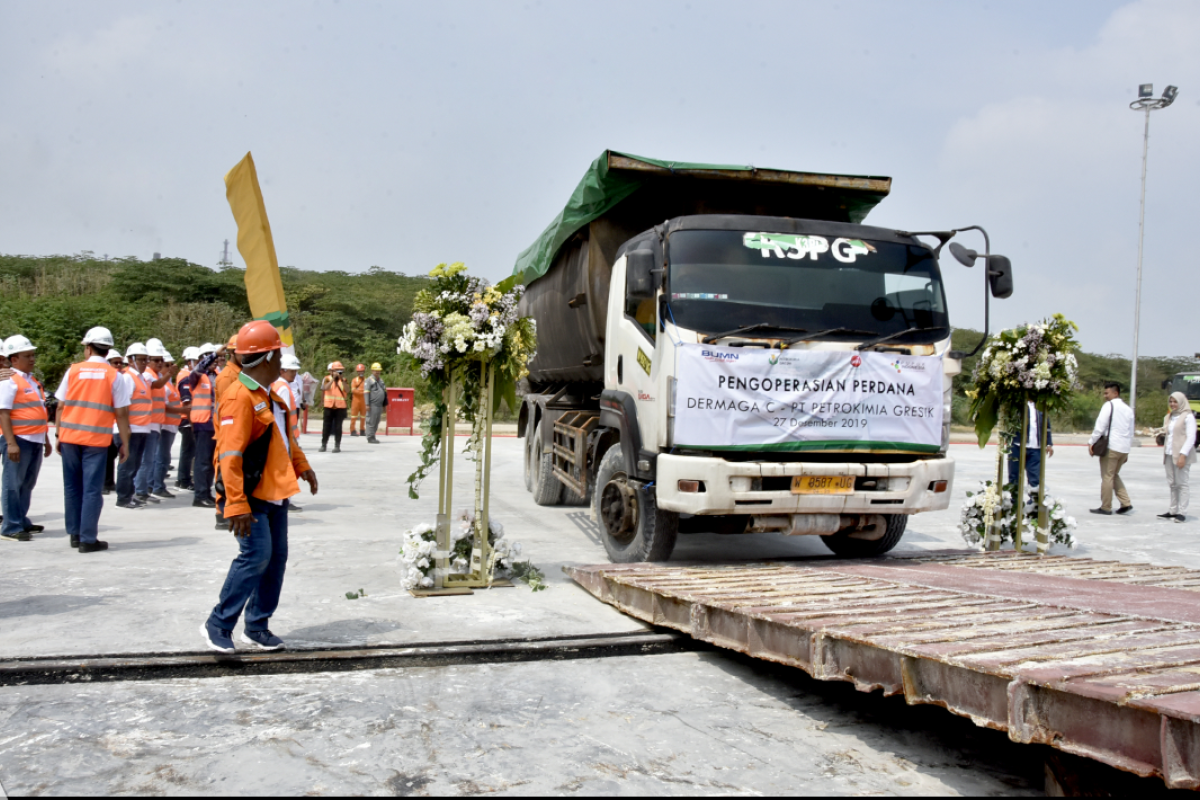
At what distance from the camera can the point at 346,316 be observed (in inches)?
1548

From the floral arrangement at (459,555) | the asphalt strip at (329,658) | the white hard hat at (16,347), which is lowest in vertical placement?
the asphalt strip at (329,658)

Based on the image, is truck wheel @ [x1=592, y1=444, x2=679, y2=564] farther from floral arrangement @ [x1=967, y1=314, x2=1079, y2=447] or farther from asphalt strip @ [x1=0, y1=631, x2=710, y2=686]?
floral arrangement @ [x1=967, y1=314, x2=1079, y2=447]

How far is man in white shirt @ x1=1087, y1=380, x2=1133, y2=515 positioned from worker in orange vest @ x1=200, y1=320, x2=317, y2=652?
1067 cm

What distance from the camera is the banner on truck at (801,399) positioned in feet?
21.4

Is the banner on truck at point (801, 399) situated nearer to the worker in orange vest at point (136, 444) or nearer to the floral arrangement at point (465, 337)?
the floral arrangement at point (465, 337)

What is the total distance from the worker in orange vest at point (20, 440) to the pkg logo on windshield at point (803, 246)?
6.70 metres

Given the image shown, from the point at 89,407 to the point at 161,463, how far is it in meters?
4.24

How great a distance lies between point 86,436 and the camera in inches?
310

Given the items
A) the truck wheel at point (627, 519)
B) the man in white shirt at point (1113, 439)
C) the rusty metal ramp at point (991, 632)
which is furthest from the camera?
the man in white shirt at point (1113, 439)

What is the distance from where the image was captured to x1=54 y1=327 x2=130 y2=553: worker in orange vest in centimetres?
789

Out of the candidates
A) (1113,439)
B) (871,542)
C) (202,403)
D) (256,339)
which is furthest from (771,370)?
(1113,439)

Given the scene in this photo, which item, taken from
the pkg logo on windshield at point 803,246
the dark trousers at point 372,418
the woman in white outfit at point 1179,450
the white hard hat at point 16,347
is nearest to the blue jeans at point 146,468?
the white hard hat at point 16,347

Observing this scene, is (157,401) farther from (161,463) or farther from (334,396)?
(334,396)

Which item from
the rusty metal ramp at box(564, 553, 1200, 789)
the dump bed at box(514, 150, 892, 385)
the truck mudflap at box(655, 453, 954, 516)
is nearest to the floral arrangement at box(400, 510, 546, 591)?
the rusty metal ramp at box(564, 553, 1200, 789)
